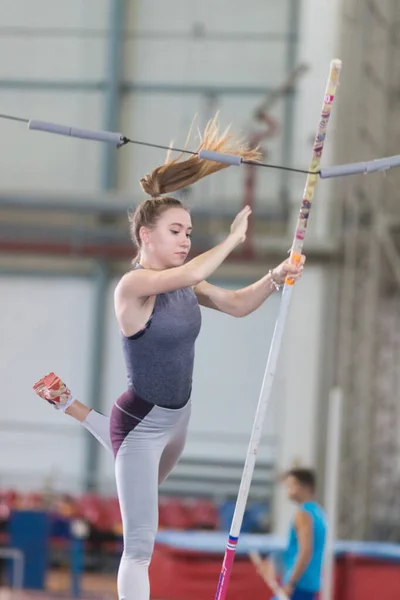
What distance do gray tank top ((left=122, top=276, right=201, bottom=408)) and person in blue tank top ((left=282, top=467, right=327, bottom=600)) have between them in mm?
2694

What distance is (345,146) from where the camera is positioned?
11.7m

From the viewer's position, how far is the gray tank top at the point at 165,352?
123 inches

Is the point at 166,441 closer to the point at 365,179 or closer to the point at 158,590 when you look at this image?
the point at 158,590

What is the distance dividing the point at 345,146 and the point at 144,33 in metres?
4.22

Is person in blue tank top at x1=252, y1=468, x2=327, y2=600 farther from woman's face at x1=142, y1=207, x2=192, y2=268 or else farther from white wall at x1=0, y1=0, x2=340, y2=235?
white wall at x1=0, y1=0, x2=340, y2=235

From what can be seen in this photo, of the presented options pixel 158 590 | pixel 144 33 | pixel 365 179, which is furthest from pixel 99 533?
pixel 144 33

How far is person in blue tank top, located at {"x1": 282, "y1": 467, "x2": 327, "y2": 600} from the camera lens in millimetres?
5684

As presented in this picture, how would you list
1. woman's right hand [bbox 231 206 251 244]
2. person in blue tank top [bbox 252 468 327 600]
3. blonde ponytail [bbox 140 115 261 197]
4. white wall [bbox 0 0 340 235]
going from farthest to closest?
1. white wall [bbox 0 0 340 235]
2. person in blue tank top [bbox 252 468 327 600]
3. blonde ponytail [bbox 140 115 261 197]
4. woman's right hand [bbox 231 206 251 244]

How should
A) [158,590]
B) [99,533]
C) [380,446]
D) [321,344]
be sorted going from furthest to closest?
1. [380,446]
2. [321,344]
3. [99,533]
4. [158,590]

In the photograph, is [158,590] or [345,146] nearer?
[158,590]

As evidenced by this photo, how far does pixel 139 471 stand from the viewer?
312 centimetres

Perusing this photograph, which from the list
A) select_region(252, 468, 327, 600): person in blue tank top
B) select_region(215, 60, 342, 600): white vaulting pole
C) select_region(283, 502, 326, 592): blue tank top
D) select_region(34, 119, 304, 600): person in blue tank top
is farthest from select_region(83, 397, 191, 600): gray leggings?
select_region(283, 502, 326, 592): blue tank top

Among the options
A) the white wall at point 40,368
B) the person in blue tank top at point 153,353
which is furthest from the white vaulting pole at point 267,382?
the white wall at point 40,368

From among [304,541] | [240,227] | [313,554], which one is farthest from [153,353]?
[313,554]
